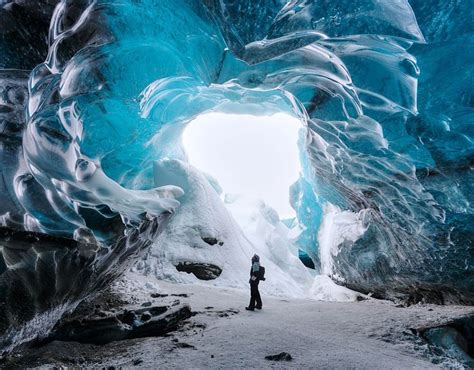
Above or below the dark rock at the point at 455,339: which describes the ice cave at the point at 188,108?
above

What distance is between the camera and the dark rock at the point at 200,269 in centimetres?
1066

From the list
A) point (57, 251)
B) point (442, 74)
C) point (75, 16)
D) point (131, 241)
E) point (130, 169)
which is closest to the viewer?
point (57, 251)

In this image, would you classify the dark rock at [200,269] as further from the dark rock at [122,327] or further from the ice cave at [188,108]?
the dark rock at [122,327]

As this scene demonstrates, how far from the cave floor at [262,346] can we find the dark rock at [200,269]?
5.52 meters

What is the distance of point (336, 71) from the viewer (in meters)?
3.88

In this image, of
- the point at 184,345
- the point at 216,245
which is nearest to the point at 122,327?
the point at 184,345

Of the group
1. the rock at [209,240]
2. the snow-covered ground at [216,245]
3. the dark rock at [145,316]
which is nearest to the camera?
the dark rock at [145,316]

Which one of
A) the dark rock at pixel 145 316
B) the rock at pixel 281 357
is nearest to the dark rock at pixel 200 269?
the dark rock at pixel 145 316

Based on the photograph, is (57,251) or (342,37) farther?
(342,37)

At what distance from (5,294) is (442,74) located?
530 cm

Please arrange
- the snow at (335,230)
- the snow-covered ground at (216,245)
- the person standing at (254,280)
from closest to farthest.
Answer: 1. the person standing at (254,280)
2. the snow at (335,230)
3. the snow-covered ground at (216,245)

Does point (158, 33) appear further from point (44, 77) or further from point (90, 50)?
point (44, 77)

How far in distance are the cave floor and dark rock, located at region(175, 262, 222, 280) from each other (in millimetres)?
5519

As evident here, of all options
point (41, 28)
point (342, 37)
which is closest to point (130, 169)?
point (41, 28)
